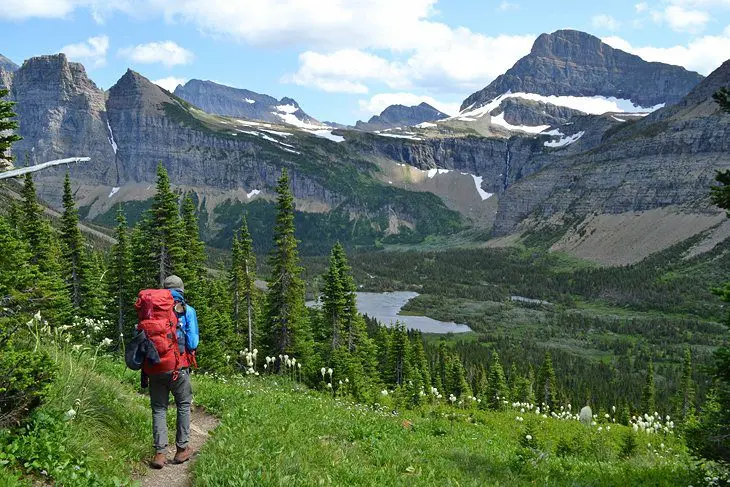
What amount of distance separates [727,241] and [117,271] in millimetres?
217023

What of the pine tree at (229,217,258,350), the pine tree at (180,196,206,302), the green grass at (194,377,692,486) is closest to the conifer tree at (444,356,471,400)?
the pine tree at (229,217,258,350)

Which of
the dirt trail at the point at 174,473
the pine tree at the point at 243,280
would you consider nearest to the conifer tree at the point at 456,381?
the pine tree at the point at 243,280

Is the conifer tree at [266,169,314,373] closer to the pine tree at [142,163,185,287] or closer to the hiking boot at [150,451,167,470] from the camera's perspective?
the pine tree at [142,163,185,287]

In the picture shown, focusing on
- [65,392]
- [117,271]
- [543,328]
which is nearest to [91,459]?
[65,392]

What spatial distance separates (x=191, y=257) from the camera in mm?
41781

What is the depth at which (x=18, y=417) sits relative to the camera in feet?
21.6

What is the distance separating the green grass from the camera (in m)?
7.30

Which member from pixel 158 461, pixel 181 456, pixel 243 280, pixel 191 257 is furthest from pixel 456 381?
pixel 158 461

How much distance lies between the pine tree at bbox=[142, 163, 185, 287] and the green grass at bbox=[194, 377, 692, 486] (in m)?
22.1

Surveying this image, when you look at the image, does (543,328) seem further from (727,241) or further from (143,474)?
(143,474)

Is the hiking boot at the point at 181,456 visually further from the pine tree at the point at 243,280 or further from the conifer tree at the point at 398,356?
the conifer tree at the point at 398,356

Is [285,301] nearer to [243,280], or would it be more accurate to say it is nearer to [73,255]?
[243,280]

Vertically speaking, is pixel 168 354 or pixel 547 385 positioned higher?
pixel 168 354

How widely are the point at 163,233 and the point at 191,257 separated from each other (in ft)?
22.5
